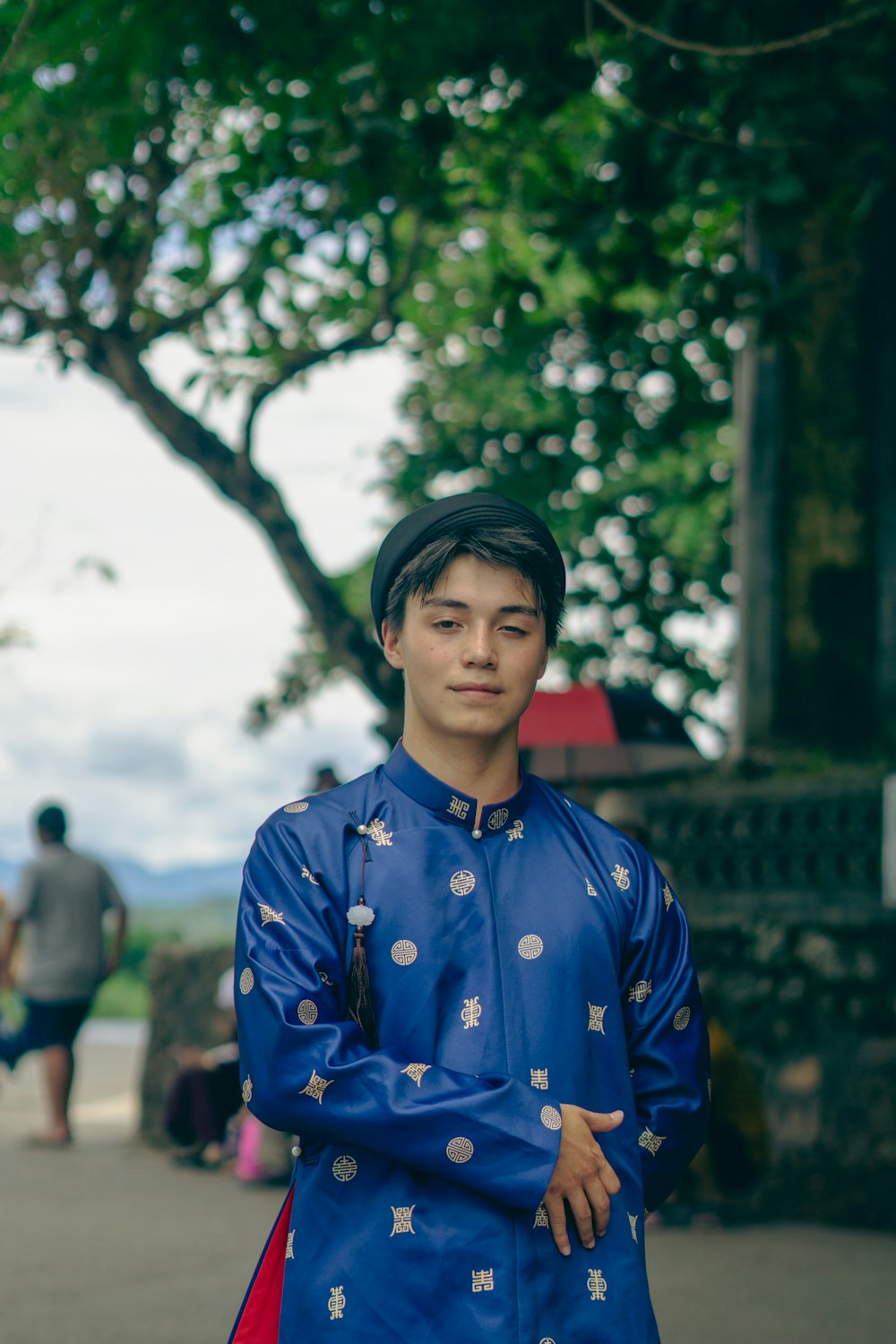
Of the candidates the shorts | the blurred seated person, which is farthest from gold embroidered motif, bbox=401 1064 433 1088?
the shorts

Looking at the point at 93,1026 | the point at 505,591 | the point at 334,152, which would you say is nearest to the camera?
the point at 505,591

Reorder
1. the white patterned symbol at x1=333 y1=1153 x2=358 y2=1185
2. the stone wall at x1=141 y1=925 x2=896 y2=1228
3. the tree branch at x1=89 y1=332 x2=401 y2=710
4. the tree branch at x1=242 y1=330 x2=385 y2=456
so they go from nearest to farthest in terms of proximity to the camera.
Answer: the white patterned symbol at x1=333 y1=1153 x2=358 y2=1185
the stone wall at x1=141 y1=925 x2=896 y2=1228
the tree branch at x1=89 y1=332 x2=401 y2=710
the tree branch at x1=242 y1=330 x2=385 y2=456

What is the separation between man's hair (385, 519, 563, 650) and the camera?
2.68m

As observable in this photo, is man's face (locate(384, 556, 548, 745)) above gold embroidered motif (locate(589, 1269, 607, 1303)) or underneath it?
above

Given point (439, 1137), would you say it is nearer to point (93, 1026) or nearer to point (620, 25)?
point (620, 25)

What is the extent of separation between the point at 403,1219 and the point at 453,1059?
0.23 m

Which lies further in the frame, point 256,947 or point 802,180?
point 802,180

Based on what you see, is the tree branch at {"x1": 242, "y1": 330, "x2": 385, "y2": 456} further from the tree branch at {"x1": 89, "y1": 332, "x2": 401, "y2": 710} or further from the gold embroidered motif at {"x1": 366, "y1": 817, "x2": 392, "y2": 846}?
the gold embroidered motif at {"x1": 366, "y1": 817, "x2": 392, "y2": 846}

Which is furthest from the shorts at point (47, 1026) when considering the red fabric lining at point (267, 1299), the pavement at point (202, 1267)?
the red fabric lining at point (267, 1299)

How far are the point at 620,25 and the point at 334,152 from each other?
6.51ft

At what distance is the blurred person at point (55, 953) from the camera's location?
36.3ft

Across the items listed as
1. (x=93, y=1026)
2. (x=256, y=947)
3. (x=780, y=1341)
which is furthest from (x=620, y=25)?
(x=93, y=1026)

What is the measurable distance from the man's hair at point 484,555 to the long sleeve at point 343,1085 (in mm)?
492

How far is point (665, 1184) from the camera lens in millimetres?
2680
